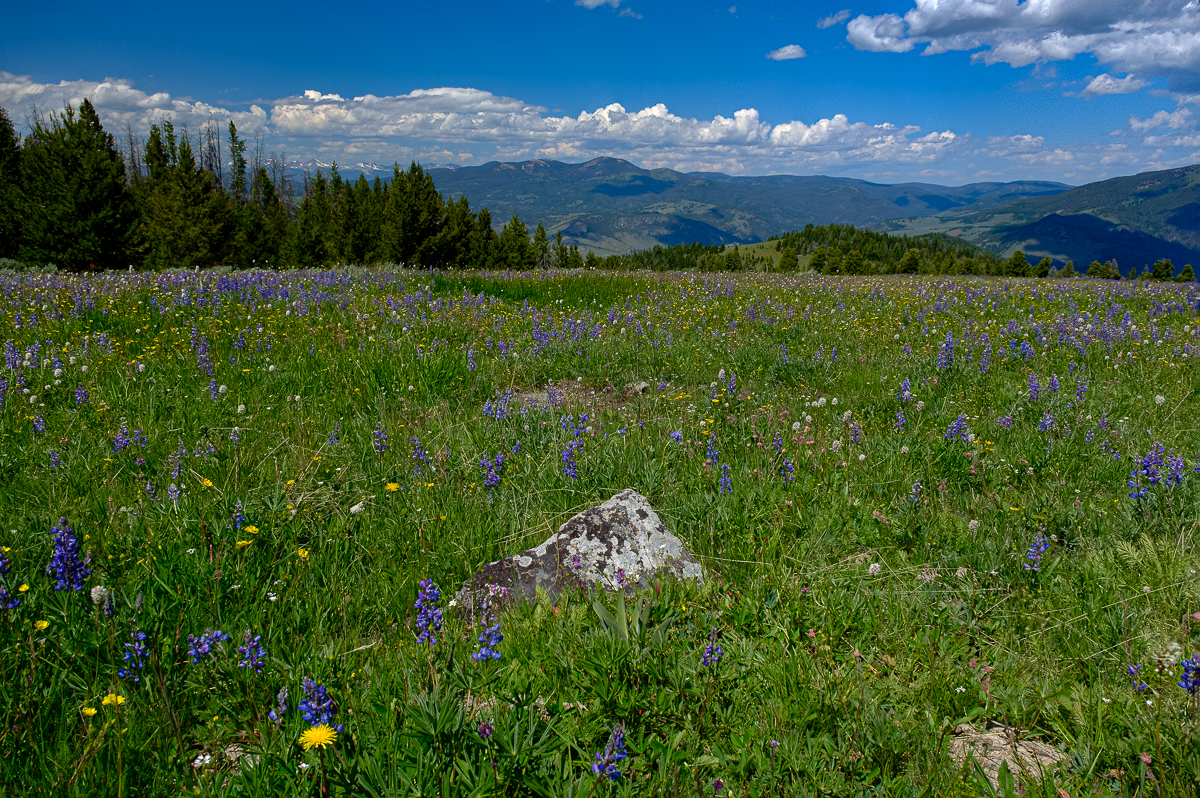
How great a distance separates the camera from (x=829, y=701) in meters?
2.38

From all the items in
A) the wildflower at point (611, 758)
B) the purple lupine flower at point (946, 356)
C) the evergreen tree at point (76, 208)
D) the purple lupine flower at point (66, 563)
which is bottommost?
the wildflower at point (611, 758)

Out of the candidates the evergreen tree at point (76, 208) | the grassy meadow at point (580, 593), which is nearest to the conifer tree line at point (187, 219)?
the evergreen tree at point (76, 208)

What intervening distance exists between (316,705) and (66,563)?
1555 mm

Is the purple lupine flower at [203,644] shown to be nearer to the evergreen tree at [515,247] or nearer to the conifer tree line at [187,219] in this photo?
the conifer tree line at [187,219]

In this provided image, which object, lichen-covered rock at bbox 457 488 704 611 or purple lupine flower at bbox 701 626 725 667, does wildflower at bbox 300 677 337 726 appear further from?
purple lupine flower at bbox 701 626 725 667

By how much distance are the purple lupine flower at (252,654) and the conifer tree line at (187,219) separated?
26.6 meters

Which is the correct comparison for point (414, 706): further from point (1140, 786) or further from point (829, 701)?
point (1140, 786)

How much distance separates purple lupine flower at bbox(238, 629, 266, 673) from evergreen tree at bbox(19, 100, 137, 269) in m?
48.8

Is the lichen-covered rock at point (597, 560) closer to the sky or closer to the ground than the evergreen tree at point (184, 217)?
closer to the ground

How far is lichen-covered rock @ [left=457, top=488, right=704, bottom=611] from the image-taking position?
3229mm

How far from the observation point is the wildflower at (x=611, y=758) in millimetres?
1927

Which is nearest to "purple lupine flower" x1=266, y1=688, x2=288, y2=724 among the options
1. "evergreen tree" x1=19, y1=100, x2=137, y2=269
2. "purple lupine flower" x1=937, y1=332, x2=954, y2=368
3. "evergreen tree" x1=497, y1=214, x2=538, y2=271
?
"purple lupine flower" x1=937, y1=332, x2=954, y2=368

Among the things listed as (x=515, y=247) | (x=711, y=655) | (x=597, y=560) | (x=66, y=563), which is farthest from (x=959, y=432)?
(x=515, y=247)

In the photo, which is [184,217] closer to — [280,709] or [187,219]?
[187,219]
